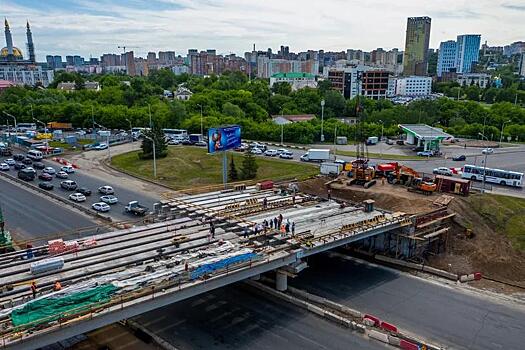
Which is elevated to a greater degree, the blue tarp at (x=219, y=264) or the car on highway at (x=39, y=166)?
the blue tarp at (x=219, y=264)

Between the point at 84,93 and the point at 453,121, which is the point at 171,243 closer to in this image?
the point at 453,121

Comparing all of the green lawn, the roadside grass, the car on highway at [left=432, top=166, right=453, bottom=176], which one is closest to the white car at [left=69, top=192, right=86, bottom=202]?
the green lawn

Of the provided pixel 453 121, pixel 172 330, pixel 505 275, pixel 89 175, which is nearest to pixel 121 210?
pixel 89 175

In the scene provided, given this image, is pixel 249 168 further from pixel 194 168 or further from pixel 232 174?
pixel 194 168

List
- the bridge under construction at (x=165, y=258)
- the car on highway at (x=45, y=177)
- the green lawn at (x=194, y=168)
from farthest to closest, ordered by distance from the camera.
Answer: the green lawn at (x=194, y=168) < the car on highway at (x=45, y=177) < the bridge under construction at (x=165, y=258)

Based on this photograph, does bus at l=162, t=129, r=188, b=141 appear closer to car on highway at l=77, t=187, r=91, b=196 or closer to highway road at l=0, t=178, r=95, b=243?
car on highway at l=77, t=187, r=91, b=196

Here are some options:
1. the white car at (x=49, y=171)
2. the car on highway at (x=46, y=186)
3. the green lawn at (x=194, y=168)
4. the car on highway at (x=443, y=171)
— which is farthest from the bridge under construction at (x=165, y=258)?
the white car at (x=49, y=171)

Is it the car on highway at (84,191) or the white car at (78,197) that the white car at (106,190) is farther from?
the white car at (78,197)
